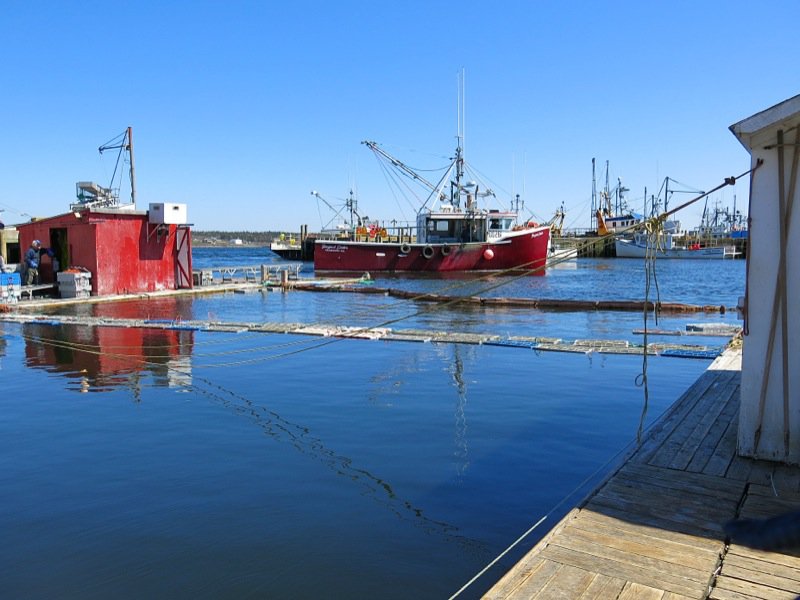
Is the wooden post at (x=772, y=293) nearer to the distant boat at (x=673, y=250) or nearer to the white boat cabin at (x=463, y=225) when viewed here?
the white boat cabin at (x=463, y=225)

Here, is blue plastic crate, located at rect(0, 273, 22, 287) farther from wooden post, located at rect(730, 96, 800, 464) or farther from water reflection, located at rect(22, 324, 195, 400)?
wooden post, located at rect(730, 96, 800, 464)

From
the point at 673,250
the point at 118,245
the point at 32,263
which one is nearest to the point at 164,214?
the point at 118,245

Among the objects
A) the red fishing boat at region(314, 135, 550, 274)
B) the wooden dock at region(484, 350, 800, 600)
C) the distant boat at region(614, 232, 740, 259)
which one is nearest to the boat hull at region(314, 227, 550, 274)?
the red fishing boat at region(314, 135, 550, 274)

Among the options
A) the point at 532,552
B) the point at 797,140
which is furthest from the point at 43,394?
the point at 797,140

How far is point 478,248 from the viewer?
44.9 m

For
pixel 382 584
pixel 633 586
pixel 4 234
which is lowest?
pixel 382 584

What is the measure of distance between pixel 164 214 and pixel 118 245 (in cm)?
178

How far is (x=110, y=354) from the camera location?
12.0 m

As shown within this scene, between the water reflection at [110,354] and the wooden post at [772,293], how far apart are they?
7.49 metres

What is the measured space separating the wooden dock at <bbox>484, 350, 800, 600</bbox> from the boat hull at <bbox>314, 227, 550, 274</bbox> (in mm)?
39441

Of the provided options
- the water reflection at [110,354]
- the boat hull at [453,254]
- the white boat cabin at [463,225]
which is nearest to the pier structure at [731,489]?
the water reflection at [110,354]

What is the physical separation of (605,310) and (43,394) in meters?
16.1

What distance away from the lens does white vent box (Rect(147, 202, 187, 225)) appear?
22.1 m

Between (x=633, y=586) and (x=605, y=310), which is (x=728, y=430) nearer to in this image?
(x=633, y=586)
